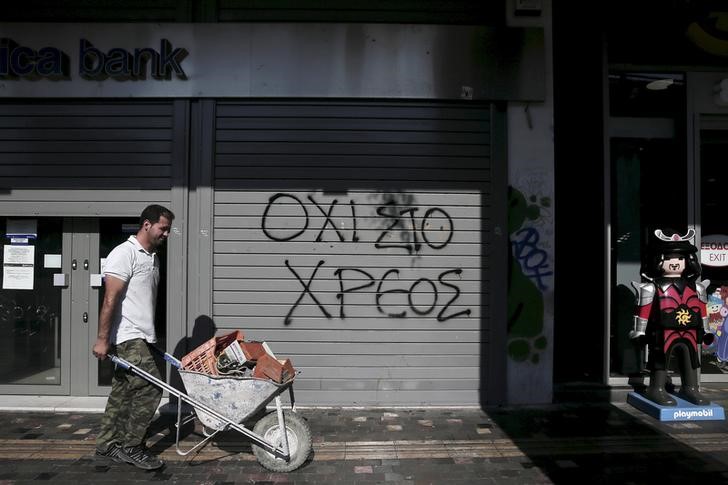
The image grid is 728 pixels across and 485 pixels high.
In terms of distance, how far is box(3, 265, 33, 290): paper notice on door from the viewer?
621 centimetres

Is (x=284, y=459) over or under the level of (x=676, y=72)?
under

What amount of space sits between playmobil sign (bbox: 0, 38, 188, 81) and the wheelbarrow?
126 inches

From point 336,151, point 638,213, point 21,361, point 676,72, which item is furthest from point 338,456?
point 676,72

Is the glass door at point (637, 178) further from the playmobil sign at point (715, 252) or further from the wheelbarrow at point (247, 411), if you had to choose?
the wheelbarrow at point (247, 411)

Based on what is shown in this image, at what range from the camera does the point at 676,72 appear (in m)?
6.67

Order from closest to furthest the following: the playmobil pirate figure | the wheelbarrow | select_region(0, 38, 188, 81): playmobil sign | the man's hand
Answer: the wheelbarrow
the man's hand
the playmobil pirate figure
select_region(0, 38, 188, 81): playmobil sign

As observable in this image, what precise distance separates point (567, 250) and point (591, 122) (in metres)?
1.64

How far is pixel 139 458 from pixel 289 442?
121 cm

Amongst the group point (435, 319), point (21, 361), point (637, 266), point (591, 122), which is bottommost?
point (21, 361)

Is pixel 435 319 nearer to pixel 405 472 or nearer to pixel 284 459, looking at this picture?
pixel 405 472

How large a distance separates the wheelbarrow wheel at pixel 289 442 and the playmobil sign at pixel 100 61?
3776mm

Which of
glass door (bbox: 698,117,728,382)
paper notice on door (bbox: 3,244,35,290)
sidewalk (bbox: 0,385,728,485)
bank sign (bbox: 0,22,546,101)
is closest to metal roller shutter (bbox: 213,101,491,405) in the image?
bank sign (bbox: 0,22,546,101)

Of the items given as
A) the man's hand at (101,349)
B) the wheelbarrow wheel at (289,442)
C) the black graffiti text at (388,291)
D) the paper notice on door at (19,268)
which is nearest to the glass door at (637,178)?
the black graffiti text at (388,291)

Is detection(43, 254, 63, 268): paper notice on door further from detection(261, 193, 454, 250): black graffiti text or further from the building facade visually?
detection(261, 193, 454, 250): black graffiti text
